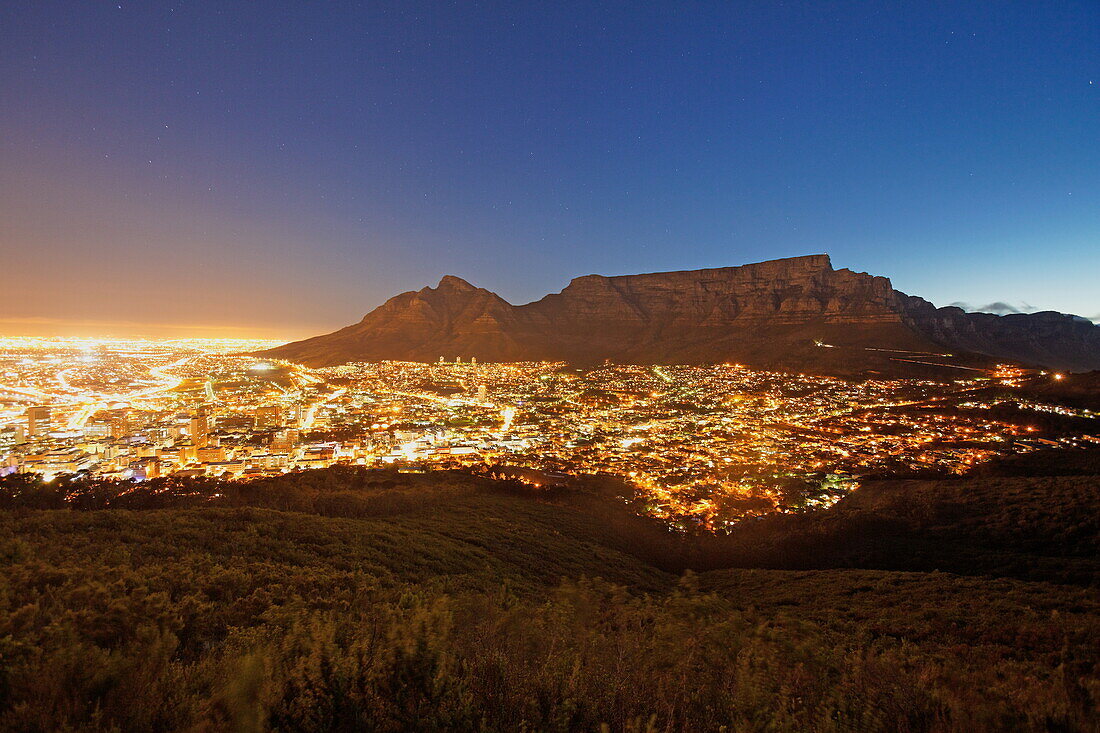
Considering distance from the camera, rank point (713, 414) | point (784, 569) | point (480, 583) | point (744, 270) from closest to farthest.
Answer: point (480, 583) < point (784, 569) < point (713, 414) < point (744, 270)

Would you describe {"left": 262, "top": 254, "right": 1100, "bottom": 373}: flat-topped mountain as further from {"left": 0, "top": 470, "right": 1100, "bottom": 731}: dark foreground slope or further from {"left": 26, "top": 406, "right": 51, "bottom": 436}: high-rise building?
{"left": 0, "top": 470, "right": 1100, "bottom": 731}: dark foreground slope

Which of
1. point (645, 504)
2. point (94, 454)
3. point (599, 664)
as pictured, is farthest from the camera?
point (94, 454)

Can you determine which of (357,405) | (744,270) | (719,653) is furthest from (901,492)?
(744,270)

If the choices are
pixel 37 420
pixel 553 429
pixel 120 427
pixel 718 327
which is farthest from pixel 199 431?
pixel 718 327

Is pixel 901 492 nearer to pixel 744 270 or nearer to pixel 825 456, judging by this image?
pixel 825 456

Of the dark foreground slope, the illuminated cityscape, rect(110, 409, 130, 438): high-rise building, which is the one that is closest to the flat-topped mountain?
the illuminated cityscape

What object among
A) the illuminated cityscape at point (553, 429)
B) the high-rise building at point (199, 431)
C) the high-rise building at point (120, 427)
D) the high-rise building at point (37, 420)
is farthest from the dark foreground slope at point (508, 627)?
the high-rise building at point (37, 420)

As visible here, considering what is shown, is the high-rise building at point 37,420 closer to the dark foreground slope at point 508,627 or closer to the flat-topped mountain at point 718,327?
the dark foreground slope at point 508,627

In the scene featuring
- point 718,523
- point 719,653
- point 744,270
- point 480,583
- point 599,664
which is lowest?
point 718,523
